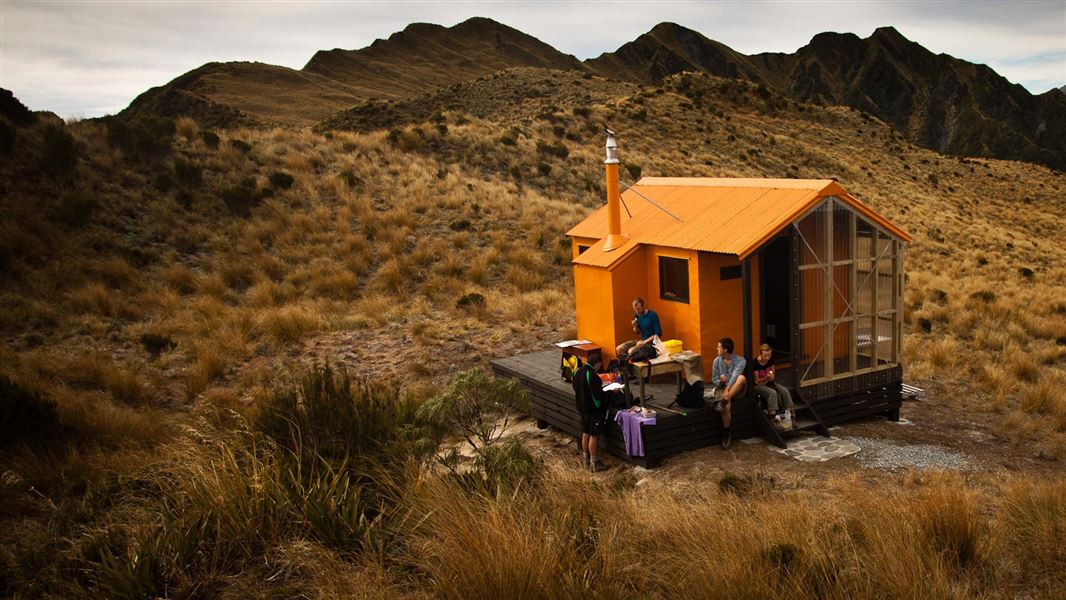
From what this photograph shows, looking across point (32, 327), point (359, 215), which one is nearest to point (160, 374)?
point (32, 327)

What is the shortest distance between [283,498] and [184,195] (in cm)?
1879

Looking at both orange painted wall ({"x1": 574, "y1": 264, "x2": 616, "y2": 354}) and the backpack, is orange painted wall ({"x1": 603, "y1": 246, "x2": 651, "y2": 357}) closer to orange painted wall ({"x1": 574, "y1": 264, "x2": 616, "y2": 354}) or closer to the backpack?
orange painted wall ({"x1": 574, "y1": 264, "x2": 616, "y2": 354})

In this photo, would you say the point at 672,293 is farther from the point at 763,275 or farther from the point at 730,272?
the point at 763,275

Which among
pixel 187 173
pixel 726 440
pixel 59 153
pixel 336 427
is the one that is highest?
pixel 59 153

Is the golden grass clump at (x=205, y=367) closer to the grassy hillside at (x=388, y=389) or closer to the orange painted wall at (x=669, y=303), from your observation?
the grassy hillside at (x=388, y=389)

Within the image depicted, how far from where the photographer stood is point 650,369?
9812 millimetres

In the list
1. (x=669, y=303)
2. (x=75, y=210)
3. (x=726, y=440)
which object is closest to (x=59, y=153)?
(x=75, y=210)

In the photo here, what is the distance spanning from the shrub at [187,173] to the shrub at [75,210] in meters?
3.46

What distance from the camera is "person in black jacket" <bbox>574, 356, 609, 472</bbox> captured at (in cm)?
941

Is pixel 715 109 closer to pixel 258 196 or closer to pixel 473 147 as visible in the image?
pixel 473 147

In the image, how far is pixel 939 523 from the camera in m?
4.70

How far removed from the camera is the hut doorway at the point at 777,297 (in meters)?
11.4

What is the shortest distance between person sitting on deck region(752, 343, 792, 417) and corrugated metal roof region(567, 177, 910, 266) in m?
1.61

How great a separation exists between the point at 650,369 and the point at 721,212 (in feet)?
8.33
